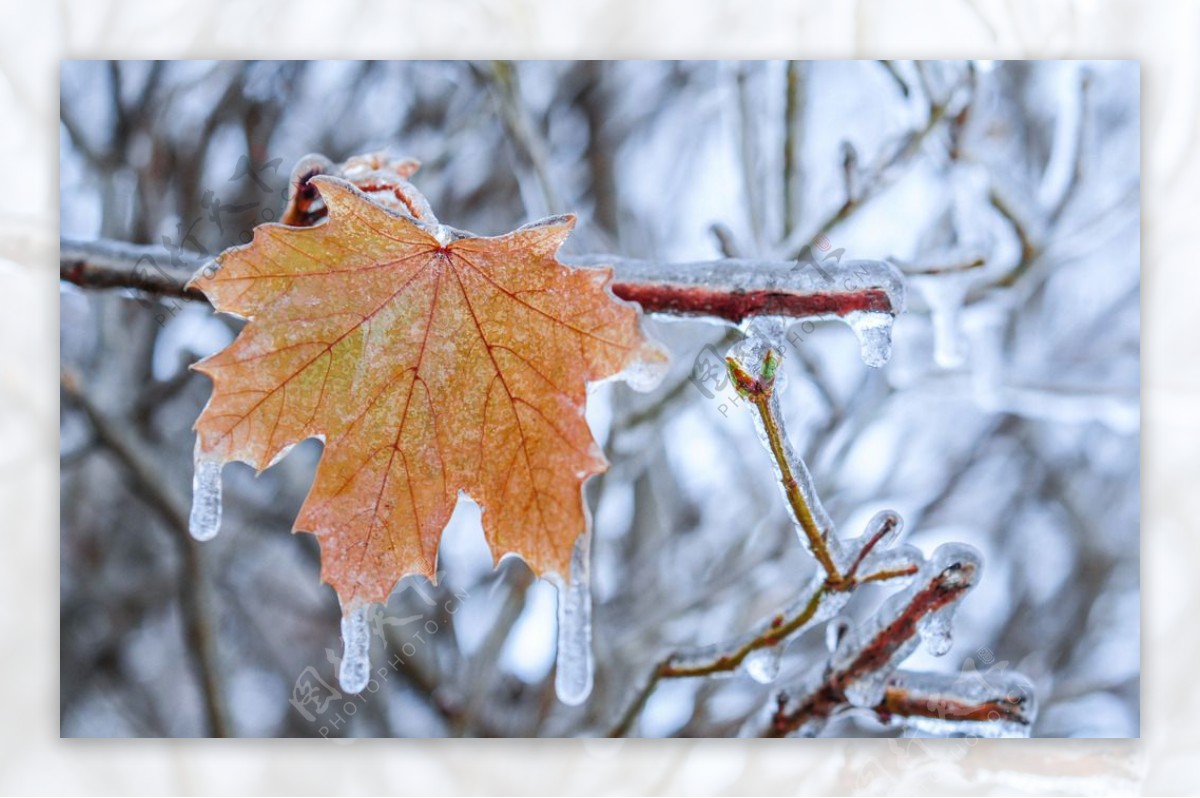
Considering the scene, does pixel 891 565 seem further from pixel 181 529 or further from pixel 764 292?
pixel 181 529

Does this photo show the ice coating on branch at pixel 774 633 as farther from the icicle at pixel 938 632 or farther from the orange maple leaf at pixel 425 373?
the orange maple leaf at pixel 425 373

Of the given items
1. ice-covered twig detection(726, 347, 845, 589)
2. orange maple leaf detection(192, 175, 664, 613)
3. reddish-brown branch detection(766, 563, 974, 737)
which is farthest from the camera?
reddish-brown branch detection(766, 563, 974, 737)

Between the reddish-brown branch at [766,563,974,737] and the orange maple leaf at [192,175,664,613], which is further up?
the orange maple leaf at [192,175,664,613]

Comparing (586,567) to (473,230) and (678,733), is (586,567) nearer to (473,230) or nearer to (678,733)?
(678,733)

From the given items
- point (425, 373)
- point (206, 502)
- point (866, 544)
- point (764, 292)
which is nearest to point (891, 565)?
point (866, 544)

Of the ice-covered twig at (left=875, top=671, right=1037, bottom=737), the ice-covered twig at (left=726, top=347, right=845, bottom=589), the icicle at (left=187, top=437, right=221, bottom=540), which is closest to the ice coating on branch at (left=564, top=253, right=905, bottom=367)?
the ice-covered twig at (left=726, top=347, right=845, bottom=589)

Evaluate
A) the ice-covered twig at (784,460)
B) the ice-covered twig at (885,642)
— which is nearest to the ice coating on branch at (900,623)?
the ice-covered twig at (885,642)

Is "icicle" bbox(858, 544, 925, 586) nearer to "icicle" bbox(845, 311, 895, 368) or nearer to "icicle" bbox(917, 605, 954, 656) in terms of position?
"icicle" bbox(917, 605, 954, 656)
